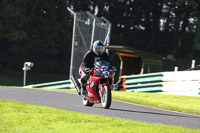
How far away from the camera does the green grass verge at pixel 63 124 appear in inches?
311

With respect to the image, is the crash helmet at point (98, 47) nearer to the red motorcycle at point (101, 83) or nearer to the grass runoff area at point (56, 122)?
the red motorcycle at point (101, 83)

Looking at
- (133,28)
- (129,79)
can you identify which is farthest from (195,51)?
(129,79)

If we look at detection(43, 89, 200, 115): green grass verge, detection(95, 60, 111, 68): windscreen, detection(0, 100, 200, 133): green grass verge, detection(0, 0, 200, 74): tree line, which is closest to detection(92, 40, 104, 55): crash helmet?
detection(95, 60, 111, 68): windscreen

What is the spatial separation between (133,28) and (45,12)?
499 inches

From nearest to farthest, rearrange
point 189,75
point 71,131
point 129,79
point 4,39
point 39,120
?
point 71,131 < point 39,120 < point 189,75 < point 129,79 < point 4,39

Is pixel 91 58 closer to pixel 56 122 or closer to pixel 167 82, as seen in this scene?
pixel 56 122

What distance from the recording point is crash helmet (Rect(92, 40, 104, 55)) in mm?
11664

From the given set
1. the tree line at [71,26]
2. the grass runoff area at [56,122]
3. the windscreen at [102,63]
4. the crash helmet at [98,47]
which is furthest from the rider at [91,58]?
the tree line at [71,26]

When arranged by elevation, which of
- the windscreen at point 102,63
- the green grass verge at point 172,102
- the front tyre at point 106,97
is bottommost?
the green grass verge at point 172,102

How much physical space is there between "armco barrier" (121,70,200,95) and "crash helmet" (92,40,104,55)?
7795 mm

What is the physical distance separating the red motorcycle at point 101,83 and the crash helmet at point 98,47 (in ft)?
1.55

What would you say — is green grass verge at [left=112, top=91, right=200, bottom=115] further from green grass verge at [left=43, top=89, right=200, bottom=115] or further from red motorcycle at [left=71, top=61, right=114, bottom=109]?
red motorcycle at [left=71, top=61, right=114, bottom=109]

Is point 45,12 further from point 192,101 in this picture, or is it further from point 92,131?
point 92,131

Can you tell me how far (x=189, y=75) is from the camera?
19.0m
